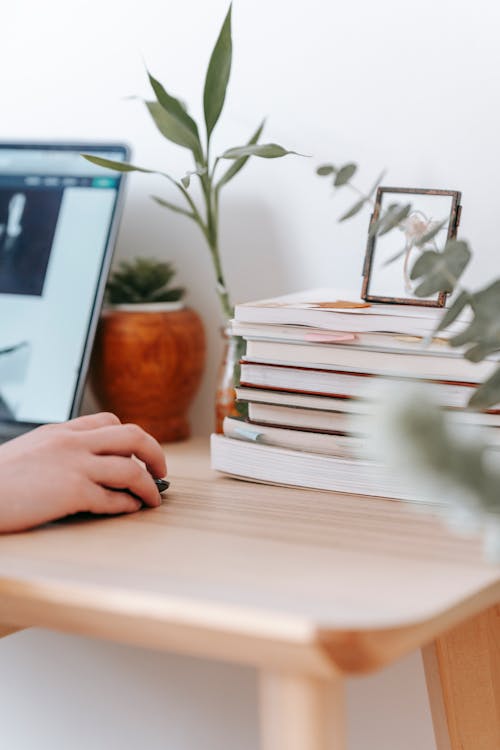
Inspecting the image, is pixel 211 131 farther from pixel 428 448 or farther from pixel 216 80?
pixel 428 448

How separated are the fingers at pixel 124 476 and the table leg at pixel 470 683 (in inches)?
11.0

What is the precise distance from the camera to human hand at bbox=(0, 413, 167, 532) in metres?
0.67

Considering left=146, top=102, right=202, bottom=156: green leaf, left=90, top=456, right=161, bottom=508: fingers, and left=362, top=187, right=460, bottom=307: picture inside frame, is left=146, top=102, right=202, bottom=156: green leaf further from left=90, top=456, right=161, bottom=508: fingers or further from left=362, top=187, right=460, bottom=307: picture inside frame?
left=90, top=456, right=161, bottom=508: fingers

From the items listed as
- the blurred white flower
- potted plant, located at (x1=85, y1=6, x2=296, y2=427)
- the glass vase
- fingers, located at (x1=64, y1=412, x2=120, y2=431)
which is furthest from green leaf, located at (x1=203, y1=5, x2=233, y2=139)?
the blurred white flower

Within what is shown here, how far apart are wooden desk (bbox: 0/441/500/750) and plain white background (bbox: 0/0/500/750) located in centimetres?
36

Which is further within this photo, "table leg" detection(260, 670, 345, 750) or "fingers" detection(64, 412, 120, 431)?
"fingers" detection(64, 412, 120, 431)

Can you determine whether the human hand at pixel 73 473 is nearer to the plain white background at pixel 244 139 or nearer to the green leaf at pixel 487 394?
the green leaf at pixel 487 394

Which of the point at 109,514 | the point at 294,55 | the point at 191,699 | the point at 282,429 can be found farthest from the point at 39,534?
the point at 294,55

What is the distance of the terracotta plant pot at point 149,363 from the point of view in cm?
106

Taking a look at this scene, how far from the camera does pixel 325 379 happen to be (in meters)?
0.81

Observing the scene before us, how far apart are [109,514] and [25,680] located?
0.55m

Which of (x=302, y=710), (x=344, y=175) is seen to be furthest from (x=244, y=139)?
(x=302, y=710)

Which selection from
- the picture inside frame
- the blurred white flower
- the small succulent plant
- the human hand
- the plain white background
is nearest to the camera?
the blurred white flower

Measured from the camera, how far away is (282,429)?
0.83 meters
